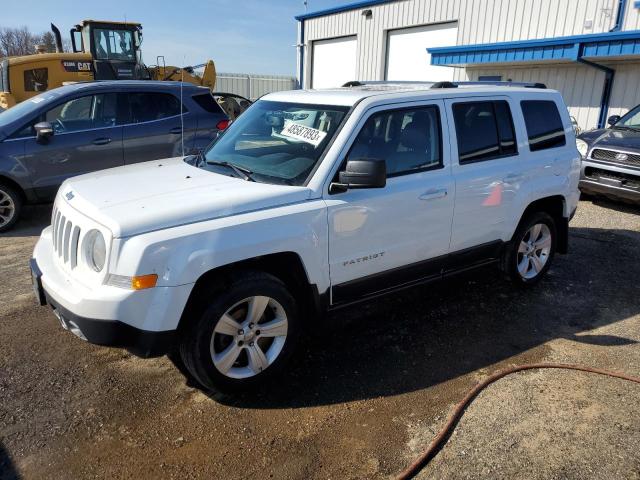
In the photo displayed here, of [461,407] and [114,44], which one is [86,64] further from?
[461,407]

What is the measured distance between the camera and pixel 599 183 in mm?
8344

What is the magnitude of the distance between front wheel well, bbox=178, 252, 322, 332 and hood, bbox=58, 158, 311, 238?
0.33 meters

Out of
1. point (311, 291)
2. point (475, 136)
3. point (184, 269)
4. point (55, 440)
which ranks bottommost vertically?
point (55, 440)

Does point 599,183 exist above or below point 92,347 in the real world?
above

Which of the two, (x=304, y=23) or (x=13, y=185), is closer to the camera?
(x=13, y=185)

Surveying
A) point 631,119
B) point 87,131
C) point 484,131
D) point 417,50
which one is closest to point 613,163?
point 631,119

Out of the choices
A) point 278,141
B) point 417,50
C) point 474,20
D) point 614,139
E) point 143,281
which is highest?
point 474,20

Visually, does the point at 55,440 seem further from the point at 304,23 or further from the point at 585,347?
the point at 304,23

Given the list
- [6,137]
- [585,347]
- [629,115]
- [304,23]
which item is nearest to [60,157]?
[6,137]

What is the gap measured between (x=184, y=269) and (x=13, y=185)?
516 cm

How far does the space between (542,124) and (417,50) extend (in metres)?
14.4

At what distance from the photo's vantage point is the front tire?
120 inches

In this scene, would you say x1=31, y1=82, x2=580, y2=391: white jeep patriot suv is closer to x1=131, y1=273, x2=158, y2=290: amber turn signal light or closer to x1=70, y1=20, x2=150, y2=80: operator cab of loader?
x1=131, y1=273, x2=158, y2=290: amber turn signal light

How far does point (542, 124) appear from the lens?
4855mm
